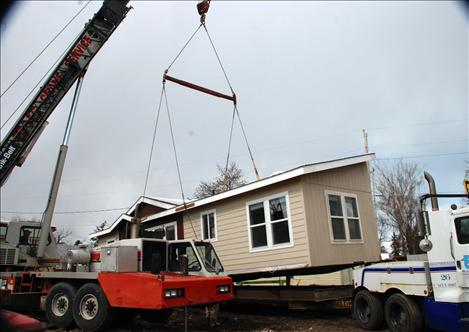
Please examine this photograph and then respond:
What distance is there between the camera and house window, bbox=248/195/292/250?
450 inches

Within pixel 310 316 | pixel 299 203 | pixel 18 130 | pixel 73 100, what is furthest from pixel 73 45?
pixel 310 316

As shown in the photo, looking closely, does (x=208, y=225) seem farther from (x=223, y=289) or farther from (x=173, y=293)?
(x=173, y=293)

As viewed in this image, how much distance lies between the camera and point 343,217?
39.7 feet

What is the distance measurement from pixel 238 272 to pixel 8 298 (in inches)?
245

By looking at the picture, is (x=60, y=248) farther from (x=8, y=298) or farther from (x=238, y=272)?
(x=238, y=272)

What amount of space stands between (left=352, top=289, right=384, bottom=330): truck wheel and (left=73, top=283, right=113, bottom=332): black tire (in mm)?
5686

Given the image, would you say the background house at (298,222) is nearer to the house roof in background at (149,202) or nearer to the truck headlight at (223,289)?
the truck headlight at (223,289)

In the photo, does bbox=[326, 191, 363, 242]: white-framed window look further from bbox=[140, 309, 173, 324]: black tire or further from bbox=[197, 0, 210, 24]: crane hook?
bbox=[197, 0, 210, 24]: crane hook

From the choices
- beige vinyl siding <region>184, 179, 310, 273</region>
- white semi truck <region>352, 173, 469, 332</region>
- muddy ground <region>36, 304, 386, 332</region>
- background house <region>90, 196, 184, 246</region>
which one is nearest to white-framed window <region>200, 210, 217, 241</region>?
beige vinyl siding <region>184, 179, 310, 273</region>

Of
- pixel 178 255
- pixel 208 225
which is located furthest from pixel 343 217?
pixel 178 255

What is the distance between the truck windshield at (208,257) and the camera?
9.91 metres

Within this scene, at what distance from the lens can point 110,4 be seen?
11656mm

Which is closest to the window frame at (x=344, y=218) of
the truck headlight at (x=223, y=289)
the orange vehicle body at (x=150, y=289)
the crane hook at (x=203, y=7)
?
the truck headlight at (x=223, y=289)

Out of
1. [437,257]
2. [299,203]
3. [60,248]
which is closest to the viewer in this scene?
[437,257]
